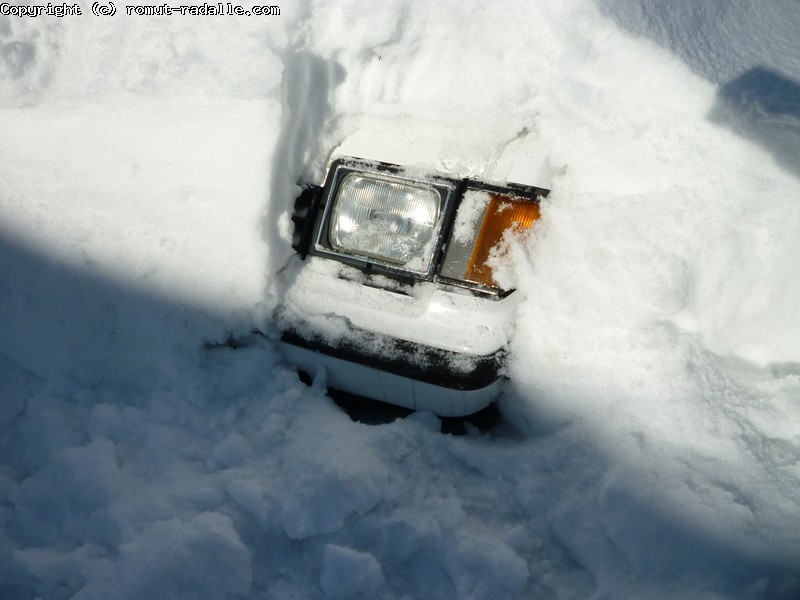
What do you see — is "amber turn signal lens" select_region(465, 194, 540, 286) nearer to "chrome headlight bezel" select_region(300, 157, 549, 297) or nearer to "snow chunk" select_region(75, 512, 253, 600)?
"chrome headlight bezel" select_region(300, 157, 549, 297)

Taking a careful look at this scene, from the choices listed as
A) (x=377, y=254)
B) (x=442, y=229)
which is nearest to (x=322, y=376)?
(x=377, y=254)

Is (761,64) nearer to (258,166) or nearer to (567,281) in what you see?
(567,281)

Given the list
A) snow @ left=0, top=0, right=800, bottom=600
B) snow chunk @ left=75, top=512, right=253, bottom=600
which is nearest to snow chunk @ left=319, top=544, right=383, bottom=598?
snow @ left=0, top=0, right=800, bottom=600

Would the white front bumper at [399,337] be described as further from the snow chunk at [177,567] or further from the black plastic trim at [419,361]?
the snow chunk at [177,567]

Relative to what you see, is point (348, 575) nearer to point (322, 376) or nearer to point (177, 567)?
point (177, 567)

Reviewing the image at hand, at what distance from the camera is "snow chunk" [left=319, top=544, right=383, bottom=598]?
144cm

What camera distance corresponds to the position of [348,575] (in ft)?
4.72

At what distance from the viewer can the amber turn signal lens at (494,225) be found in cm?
166

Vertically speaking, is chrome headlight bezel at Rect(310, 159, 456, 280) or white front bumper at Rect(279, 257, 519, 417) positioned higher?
chrome headlight bezel at Rect(310, 159, 456, 280)

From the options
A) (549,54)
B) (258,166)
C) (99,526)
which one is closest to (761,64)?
(549,54)

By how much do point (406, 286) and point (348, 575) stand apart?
77 centimetres

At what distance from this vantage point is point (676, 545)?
58.4 inches

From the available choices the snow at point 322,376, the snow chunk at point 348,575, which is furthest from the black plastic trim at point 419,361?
the snow chunk at point 348,575

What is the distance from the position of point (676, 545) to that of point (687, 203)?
3.08 feet
